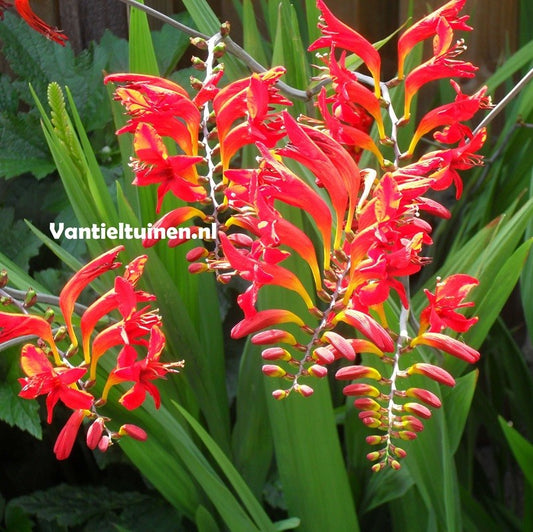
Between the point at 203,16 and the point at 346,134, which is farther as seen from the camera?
the point at 203,16

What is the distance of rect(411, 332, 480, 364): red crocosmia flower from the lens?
1.83 feet

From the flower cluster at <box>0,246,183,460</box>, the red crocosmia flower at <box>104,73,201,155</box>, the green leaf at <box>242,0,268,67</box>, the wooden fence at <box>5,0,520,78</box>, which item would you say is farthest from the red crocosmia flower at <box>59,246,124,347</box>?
the wooden fence at <box>5,0,520,78</box>

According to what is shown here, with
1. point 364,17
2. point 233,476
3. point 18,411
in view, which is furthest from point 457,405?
point 364,17

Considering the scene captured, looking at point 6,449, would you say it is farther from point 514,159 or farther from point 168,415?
point 514,159

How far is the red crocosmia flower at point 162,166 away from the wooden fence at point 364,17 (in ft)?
3.08

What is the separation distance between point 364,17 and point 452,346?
105cm

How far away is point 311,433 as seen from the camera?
0.87 metres

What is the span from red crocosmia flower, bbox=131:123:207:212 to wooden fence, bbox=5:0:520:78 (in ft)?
3.08

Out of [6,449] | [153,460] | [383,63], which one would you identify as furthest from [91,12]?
[153,460]

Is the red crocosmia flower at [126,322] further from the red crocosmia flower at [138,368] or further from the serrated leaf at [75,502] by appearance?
the serrated leaf at [75,502]

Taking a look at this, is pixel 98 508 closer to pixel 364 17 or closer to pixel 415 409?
pixel 415 409

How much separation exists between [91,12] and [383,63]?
0.51m

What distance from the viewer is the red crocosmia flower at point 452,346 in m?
0.56

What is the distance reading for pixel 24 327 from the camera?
62 centimetres
